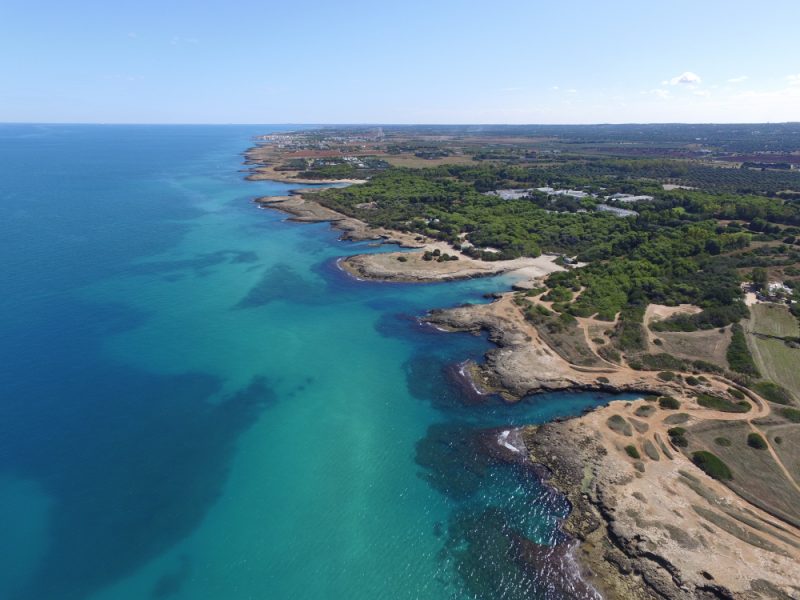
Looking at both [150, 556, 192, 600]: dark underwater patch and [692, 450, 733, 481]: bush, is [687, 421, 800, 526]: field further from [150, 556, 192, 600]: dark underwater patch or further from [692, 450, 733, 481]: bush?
[150, 556, 192, 600]: dark underwater patch

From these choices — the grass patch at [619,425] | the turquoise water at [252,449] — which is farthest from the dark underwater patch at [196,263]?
the grass patch at [619,425]

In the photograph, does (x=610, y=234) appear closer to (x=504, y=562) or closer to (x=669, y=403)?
(x=669, y=403)

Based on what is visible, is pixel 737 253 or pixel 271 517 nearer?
pixel 271 517

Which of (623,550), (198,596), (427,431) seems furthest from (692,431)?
(198,596)

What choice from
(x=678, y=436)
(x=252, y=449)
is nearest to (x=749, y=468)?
(x=678, y=436)

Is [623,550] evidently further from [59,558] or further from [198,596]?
[59,558]

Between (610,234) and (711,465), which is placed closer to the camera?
(711,465)
